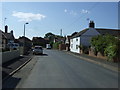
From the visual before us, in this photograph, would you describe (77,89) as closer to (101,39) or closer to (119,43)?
(119,43)

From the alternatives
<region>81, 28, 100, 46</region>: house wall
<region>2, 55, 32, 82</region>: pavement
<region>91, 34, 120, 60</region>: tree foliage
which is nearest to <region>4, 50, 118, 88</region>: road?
<region>2, 55, 32, 82</region>: pavement

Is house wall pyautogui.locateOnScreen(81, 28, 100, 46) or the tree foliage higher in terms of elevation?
house wall pyautogui.locateOnScreen(81, 28, 100, 46)

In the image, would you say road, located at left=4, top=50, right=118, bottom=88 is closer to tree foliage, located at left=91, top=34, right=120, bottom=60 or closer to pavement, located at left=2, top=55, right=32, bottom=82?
pavement, located at left=2, top=55, right=32, bottom=82

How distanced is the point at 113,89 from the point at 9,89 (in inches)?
165

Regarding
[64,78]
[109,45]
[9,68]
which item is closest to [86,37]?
[109,45]

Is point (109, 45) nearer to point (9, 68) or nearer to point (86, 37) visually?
point (9, 68)

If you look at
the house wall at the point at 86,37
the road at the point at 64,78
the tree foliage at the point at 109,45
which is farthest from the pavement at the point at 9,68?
the house wall at the point at 86,37

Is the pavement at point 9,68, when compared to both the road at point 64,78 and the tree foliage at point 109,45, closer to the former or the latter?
the road at point 64,78

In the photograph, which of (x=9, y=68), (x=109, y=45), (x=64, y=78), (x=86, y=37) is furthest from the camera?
→ (x=86, y=37)

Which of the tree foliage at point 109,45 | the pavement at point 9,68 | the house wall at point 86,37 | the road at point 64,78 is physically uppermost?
the house wall at point 86,37

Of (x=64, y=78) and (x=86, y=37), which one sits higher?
(x=86, y=37)

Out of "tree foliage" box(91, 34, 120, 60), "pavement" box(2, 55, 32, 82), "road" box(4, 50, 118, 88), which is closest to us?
"road" box(4, 50, 118, 88)

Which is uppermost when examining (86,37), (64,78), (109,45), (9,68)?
(86,37)

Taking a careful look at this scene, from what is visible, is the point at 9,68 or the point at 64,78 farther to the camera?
the point at 9,68
